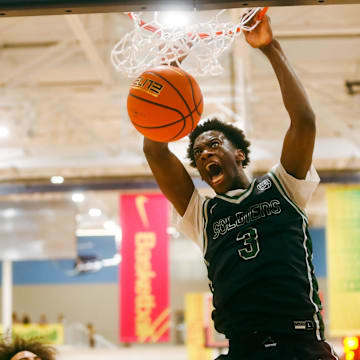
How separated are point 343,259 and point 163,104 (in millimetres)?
6999

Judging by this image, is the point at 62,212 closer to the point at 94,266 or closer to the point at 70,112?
the point at 70,112

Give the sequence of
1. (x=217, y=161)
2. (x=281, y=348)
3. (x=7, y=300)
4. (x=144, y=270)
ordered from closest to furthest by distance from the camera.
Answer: (x=281, y=348) → (x=217, y=161) → (x=144, y=270) → (x=7, y=300)

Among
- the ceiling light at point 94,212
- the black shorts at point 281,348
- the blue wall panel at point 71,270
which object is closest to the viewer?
the black shorts at point 281,348

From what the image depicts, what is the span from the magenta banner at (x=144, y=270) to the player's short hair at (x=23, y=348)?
644 centimetres

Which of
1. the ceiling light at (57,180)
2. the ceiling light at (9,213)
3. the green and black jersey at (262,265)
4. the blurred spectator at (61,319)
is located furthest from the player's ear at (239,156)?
the blurred spectator at (61,319)

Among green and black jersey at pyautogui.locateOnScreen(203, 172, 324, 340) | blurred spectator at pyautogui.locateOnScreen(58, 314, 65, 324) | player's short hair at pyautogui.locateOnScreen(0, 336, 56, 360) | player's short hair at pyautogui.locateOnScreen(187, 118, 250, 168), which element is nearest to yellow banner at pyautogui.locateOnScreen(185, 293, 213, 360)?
player's short hair at pyautogui.locateOnScreen(0, 336, 56, 360)

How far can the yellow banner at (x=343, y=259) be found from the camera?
9.19 m

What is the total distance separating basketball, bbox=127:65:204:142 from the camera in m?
3.21

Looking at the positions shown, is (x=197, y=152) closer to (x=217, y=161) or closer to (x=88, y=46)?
(x=217, y=161)

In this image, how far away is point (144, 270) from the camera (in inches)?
429

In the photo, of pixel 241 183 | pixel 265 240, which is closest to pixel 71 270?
pixel 241 183

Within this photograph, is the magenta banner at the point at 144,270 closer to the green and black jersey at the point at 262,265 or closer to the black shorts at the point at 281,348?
the green and black jersey at the point at 262,265

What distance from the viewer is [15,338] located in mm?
4062

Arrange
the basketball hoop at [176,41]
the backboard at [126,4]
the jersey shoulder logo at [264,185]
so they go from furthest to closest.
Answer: the basketball hoop at [176,41]
the jersey shoulder logo at [264,185]
the backboard at [126,4]
